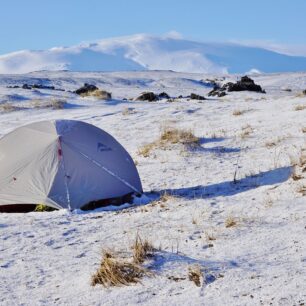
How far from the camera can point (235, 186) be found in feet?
26.3

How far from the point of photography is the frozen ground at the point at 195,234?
14.2 feet

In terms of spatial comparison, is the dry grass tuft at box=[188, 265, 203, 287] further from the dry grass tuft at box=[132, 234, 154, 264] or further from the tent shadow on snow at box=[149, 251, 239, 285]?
the dry grass tuft at box=[132, 234, 154, 264]

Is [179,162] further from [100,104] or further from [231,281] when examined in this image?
[100,104]

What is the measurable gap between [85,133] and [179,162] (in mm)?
2419

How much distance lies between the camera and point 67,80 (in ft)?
144

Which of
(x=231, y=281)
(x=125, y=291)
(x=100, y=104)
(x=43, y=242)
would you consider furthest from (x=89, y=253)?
(x=100, y=104)

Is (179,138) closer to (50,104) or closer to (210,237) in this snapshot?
(210,237)

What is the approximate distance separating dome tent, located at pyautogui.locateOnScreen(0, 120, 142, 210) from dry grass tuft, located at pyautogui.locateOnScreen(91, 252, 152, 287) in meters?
3.14

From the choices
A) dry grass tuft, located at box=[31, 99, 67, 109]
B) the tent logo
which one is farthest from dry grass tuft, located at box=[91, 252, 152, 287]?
dry grass tuft, located at box=[31, 99, 67, 109]

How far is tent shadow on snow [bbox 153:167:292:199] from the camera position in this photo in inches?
306

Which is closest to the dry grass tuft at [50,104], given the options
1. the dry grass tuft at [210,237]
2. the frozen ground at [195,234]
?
the frozen ground at [195,234]

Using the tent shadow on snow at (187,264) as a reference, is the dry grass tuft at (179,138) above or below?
above

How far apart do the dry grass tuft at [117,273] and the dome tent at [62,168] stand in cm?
314

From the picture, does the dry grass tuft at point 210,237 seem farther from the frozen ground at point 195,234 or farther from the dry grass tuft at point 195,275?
the dry grass tuft at point 195,275
